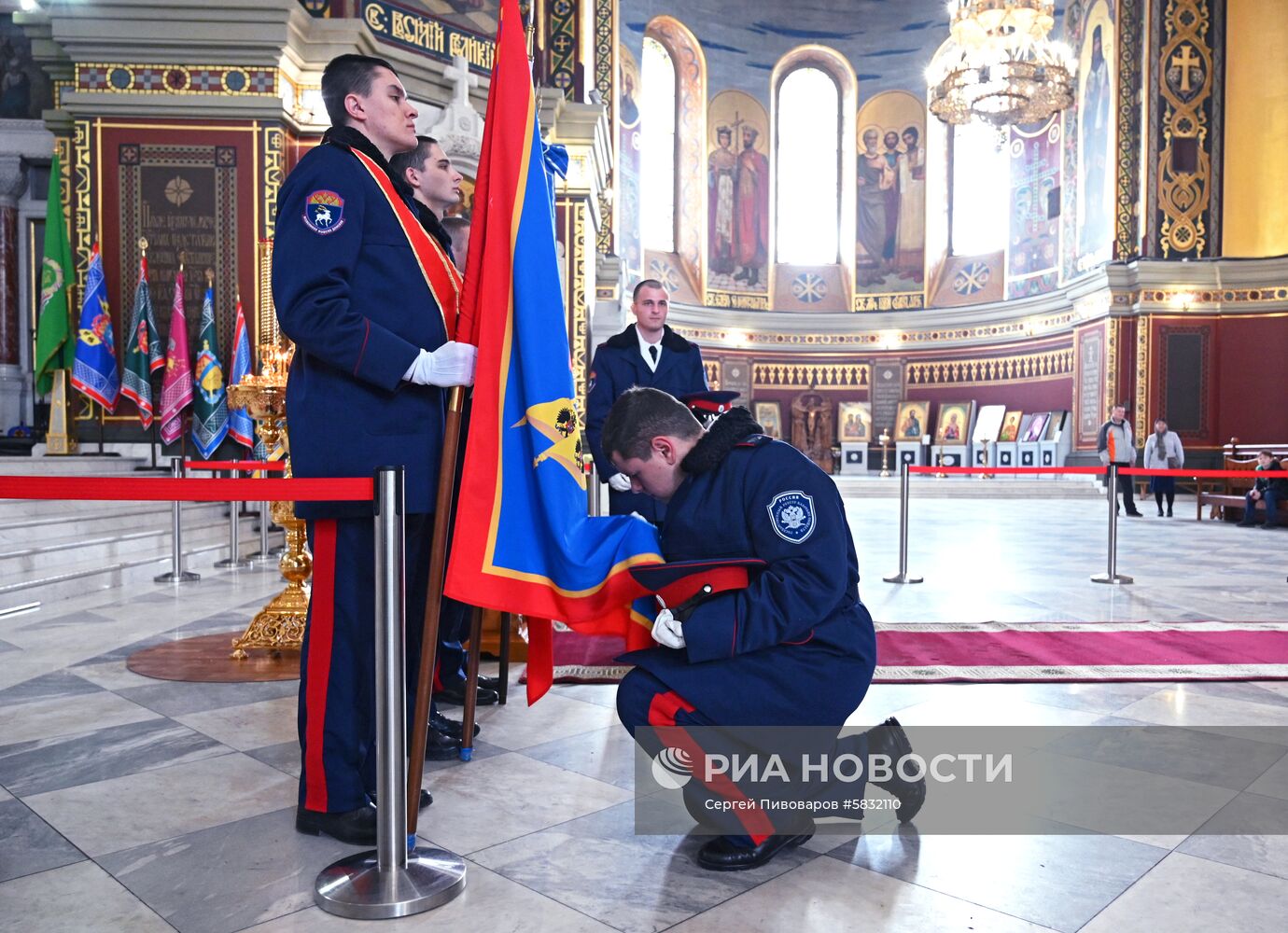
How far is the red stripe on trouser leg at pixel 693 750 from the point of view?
1971 mm

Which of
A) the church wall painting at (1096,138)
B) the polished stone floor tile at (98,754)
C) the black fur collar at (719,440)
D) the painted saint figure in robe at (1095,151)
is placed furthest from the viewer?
the painted saint figure in robe at (1095,151)

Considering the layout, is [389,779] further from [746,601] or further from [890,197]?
[890,197]

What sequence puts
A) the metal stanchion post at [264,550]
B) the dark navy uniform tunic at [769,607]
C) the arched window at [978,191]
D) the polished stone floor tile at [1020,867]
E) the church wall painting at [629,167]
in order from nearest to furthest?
the polished stone floor tile at [1020,867], the dark navy uniform tunic at [769,607], the metal stanchion post at [264,550], the church wall painting at [629,167], the arched window at [978,191]

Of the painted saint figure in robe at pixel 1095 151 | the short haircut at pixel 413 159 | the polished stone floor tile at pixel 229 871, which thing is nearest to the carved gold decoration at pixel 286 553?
the short haircut at pixel 413 159

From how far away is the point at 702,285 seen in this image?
2317cm

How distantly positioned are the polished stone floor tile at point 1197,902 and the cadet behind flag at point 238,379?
8.31m

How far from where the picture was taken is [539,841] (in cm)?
212

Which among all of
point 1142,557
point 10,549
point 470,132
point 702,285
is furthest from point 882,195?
point 10,549

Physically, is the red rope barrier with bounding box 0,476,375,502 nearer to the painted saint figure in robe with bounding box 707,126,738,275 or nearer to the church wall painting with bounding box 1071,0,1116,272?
the church wall painting with bounding box 1071,0,1116,272

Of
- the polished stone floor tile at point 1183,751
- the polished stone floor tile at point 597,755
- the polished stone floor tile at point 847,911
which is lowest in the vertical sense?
the polished stone floor tile at point 597,755

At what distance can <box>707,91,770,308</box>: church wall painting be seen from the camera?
23.3 metres

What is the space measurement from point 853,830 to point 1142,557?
658cm

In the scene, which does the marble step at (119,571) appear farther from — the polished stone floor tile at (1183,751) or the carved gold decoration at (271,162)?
the polished stone floor tile at (1183,751)

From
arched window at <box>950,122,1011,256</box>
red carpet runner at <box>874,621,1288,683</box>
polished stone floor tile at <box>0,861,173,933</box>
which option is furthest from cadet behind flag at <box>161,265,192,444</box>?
arched window at <box>950,122,1011,256</box>
